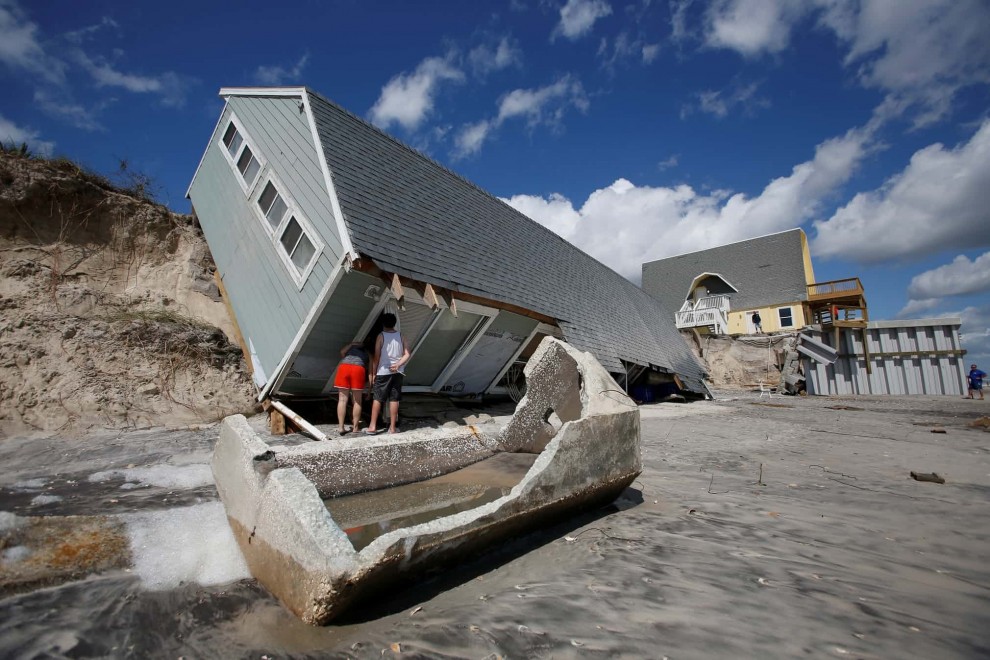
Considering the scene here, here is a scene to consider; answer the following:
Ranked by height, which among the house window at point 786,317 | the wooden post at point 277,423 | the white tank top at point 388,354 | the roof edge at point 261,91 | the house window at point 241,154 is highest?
the roof edge at point 261,91

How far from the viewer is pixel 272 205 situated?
26.8 ft

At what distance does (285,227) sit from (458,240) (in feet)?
10.2

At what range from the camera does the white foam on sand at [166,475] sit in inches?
167

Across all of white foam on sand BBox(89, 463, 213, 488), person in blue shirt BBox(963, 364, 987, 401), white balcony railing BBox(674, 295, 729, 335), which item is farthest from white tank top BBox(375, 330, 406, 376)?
white balcony railing BBox(674, 295, 729, 335)

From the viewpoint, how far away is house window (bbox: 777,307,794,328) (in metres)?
28.1

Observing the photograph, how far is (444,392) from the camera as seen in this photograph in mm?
9086

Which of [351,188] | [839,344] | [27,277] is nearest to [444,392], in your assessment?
[351,188]

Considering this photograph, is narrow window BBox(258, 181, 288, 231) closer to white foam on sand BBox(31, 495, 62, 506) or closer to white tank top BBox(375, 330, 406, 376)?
white tank top BBox(375, 330, 406, 376)

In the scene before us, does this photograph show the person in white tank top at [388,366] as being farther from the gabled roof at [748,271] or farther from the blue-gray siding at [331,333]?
the gabled roof at [748,271]

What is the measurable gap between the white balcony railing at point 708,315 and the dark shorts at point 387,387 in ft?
83.9

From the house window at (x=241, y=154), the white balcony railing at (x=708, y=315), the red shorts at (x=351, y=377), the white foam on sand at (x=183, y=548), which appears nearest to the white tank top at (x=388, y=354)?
the red shorts at (x=351, y=377)

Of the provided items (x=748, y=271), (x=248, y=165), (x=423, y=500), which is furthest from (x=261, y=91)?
(x=748, y=271)

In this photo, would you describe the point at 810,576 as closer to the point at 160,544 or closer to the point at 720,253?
the point at 160,544

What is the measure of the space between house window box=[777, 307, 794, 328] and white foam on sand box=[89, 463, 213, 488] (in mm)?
31536
